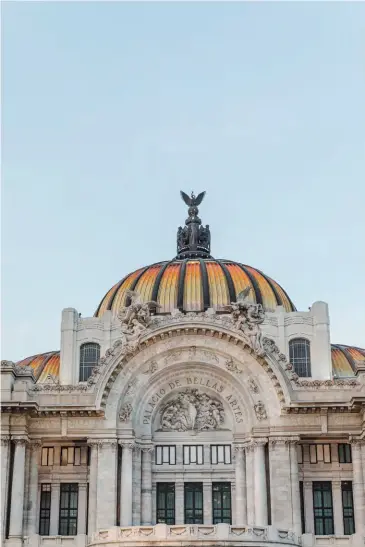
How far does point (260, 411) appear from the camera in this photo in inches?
2025

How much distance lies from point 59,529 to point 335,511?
14.5 meters

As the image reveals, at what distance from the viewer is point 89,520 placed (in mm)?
49812

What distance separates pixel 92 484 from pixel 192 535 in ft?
24.4

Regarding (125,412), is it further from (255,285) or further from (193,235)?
(193,235)

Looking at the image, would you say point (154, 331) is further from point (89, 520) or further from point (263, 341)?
point (89, 520)

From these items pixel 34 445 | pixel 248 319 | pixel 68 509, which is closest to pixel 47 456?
pixel 34 445

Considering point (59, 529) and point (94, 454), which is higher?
point (94, 454)

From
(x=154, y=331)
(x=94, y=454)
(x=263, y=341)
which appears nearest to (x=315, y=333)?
(x=263, y=341)

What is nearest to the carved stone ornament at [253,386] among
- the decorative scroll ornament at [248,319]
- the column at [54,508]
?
the decorative scroll ornament at [248,319]

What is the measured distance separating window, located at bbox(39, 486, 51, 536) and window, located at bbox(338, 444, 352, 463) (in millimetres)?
15625

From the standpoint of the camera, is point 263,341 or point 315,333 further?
point 315,333

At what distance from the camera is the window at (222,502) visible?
169 feet

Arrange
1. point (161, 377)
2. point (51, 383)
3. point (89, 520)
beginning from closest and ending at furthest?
point (89, 520) < point (161, 377) < point (51, 383)

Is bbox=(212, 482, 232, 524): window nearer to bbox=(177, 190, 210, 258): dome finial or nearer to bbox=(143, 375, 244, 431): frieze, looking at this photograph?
bbox=(143, 375, 244, 431): frieze
